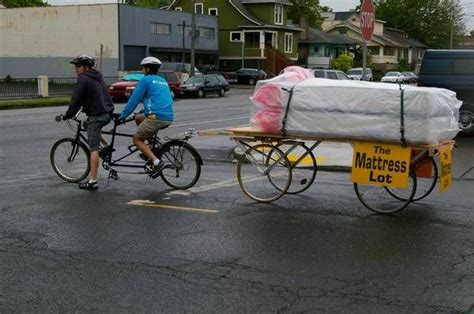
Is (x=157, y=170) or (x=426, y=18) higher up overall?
(x=426, y=18)

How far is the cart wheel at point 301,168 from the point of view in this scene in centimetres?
847

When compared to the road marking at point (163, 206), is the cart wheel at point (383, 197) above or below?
above

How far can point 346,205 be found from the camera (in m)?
8.29

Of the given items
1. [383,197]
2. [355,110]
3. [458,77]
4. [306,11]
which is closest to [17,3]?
[306,11]

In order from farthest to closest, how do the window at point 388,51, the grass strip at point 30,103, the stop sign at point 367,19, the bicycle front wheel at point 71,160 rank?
1. the window at point 388,51
2. the grass strip at point 30,103
3. the stop sign at point 367,19
4. the bicycle front wheel at point 71,160

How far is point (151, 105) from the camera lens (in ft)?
29.3

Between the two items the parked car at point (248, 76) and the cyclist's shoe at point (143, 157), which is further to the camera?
the parked car at point (248, 76)

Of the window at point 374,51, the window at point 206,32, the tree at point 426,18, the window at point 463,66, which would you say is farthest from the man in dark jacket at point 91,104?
the tree at point 426,18

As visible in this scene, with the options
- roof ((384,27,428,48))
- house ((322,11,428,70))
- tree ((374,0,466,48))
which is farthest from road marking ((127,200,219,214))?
tree ((374,0,466,48))

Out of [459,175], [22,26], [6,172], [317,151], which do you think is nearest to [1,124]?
[6,172]

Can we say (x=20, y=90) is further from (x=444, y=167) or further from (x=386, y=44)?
(x=386, y=44)

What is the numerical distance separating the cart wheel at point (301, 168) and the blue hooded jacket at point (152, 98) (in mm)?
1709

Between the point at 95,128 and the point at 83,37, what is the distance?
4328 cm

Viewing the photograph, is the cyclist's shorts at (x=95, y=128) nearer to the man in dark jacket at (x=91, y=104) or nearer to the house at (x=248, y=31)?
the man in dark jacket at (x=91, y=104)
